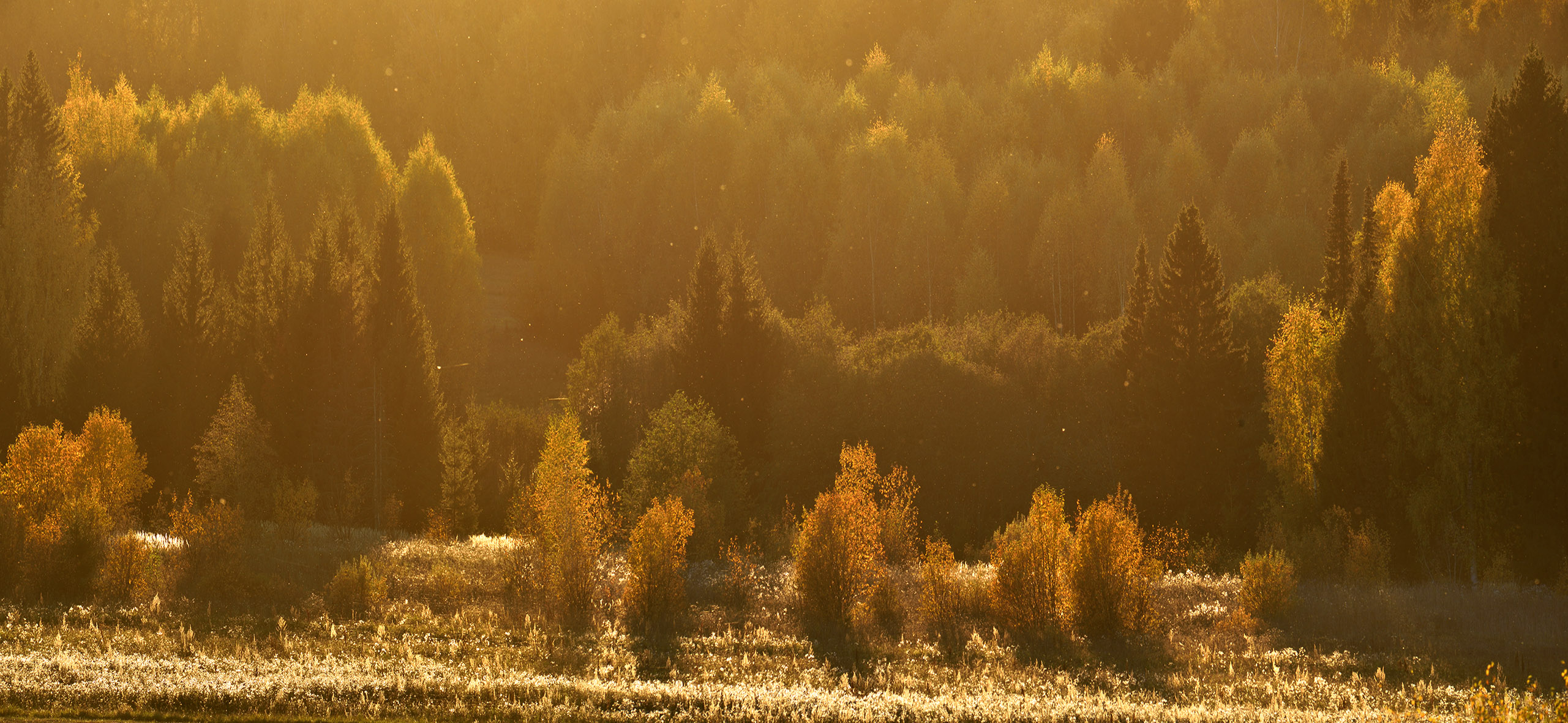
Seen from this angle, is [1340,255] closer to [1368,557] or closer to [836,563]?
[1368,557]

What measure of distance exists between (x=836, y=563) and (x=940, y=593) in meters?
2.63

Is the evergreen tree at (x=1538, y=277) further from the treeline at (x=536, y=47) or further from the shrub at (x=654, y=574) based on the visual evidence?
the treeline at (x=536, y=47)

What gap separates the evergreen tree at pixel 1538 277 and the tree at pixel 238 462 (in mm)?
39086

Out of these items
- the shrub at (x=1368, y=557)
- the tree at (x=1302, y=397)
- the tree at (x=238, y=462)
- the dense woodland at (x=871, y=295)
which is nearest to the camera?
the shrub at (x=1368, y=557)

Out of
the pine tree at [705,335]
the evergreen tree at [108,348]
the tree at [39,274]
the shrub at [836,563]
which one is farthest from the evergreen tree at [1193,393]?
the tree at [39,274]

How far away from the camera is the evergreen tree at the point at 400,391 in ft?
178

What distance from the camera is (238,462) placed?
161ft

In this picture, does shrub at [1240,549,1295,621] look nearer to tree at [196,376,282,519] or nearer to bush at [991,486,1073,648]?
bush at [991,486,1073,648]

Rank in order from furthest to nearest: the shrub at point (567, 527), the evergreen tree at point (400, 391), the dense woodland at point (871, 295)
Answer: the evergreen tree at point (400, 391) → the dense woodland at point (871, 295) → the shrub at point (567, 527)

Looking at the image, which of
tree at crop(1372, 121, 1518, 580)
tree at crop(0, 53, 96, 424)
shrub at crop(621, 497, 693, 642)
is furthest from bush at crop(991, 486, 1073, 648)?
tree at crop(0, 53, 96, 424)

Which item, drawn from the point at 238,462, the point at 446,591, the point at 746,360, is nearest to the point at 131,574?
the point at 446,591

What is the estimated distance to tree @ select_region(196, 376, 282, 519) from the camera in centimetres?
4875

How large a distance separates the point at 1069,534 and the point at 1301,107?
180ft

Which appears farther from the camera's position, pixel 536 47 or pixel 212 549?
pixel 536 47
